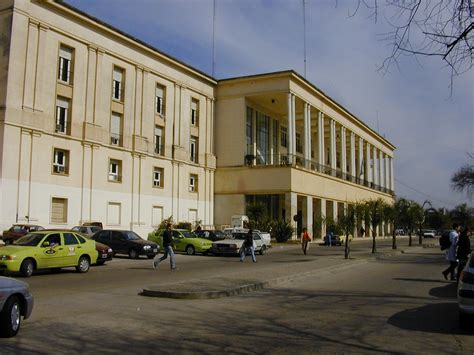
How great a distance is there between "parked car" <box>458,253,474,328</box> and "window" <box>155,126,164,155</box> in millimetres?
38722

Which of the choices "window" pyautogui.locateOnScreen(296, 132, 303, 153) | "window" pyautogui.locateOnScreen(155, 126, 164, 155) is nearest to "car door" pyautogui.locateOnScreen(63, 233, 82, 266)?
"window" pyautogui.locateOnScreen(155, 126, 164, 155)

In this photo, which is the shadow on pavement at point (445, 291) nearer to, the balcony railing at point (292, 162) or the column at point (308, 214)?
the balcony railing at point (292, 162)

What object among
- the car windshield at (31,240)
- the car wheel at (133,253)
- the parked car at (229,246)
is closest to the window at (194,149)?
the parked car at (229,246)

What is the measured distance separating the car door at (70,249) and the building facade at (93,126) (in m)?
14.4

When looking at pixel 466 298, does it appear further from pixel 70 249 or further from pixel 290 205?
pixel 290 205

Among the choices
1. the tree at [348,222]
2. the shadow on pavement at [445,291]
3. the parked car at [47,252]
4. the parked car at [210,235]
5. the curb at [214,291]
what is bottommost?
the shadow on pavement at [445,291]

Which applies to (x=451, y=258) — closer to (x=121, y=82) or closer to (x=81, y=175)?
(x=81, y=175)

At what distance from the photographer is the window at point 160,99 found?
46.3 meters

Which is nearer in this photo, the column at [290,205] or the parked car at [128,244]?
the parked car at [128,244]

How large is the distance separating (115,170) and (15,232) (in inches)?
527

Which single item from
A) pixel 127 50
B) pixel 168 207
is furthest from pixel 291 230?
pixel 127 50

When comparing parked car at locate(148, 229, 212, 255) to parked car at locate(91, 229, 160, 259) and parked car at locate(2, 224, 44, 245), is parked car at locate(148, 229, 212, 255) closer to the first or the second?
parked car at locate(91, 229, 160, 259)

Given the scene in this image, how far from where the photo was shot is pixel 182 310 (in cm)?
1068

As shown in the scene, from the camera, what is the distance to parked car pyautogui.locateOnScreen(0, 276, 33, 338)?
7.56 meters
